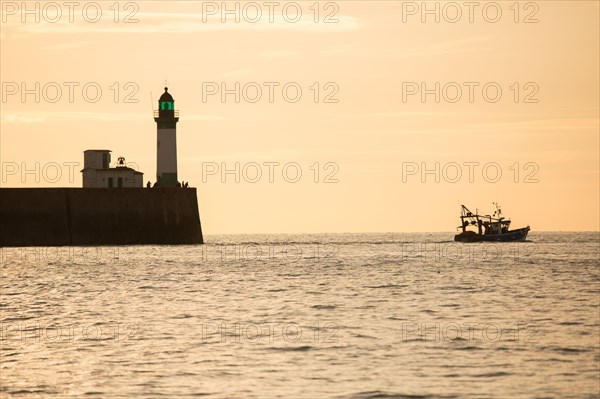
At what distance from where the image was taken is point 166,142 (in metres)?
93.5

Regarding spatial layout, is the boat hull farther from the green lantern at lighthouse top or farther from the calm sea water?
the calm sea water

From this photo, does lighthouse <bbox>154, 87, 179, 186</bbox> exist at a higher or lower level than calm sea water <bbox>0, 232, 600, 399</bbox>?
higher

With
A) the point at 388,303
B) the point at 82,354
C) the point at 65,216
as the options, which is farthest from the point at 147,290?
the point at 65,216

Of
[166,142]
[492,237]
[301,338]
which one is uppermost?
[166,142]

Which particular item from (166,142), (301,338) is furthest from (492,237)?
(301,338)

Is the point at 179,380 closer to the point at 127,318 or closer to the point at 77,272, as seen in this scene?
the point at 127,318

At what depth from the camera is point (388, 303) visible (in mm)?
41906

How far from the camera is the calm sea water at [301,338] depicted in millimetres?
23312

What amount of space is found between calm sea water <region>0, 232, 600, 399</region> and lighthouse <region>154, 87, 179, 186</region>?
36.4 metres

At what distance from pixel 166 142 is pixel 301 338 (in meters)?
64.2

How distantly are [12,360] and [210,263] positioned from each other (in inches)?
2027

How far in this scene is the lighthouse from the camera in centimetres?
9362

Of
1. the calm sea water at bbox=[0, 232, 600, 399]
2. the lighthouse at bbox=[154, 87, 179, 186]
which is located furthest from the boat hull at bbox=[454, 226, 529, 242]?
the calm sea water at bbox=[0, 232, 600, 399]

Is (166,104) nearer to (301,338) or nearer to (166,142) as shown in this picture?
(166,142)
